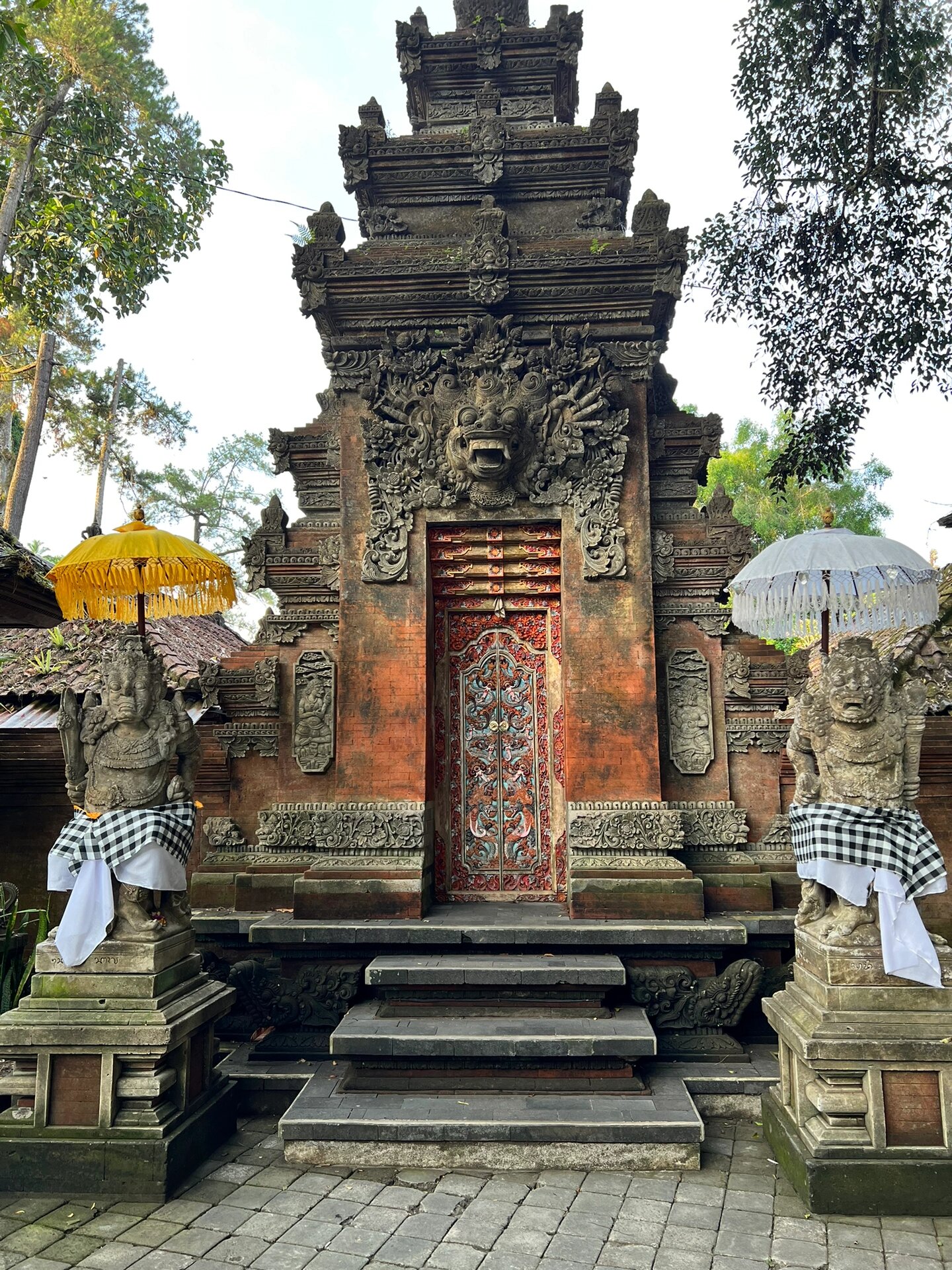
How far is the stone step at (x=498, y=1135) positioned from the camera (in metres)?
5.14

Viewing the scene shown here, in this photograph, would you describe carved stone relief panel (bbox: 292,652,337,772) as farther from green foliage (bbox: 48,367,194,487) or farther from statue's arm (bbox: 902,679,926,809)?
green foliage (bbox: 48,367,194,487)

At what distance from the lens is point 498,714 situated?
772 centimetres

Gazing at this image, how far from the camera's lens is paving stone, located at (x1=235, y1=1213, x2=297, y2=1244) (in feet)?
14.6

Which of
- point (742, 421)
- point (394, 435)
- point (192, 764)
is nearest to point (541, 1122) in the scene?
point (192, 764)

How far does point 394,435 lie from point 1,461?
1517 centimetres

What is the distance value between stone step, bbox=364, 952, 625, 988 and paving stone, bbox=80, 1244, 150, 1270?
7.11 feet

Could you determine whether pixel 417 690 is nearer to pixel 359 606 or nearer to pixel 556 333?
pixel 359 606

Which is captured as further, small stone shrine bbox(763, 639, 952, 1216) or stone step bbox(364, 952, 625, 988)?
stone step bbox(364, 952, 625, 988)

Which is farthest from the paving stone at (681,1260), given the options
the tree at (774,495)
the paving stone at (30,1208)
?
the tree at (774,495)

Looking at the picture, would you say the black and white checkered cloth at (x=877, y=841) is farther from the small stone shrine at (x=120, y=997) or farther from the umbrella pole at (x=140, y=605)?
the umbrella pole at (x=140, y=605)

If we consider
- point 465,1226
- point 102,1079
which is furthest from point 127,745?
point 465,1226

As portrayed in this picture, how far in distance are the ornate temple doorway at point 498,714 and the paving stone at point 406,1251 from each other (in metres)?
3.28

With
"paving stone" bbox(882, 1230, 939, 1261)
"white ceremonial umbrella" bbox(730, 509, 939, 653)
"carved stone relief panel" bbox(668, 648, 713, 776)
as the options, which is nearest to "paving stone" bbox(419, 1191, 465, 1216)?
"paving stone" bbox(882, 1230, 939, 1261)

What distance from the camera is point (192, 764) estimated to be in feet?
19.3
